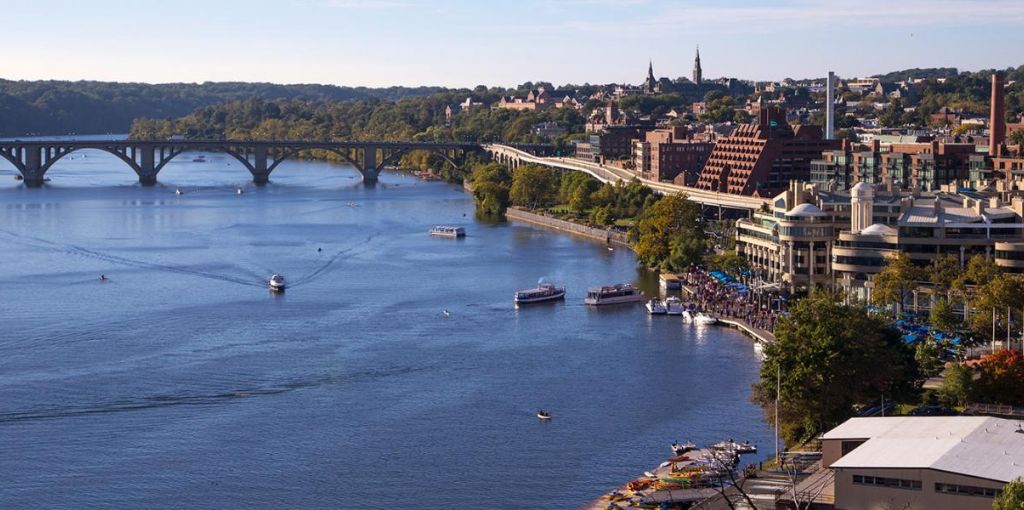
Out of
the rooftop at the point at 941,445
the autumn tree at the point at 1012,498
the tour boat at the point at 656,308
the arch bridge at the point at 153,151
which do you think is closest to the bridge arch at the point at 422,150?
the arch bridge at the point at 153,151

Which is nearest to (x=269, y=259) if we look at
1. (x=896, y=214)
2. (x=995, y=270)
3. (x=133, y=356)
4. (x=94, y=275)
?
(x=94, y=275)

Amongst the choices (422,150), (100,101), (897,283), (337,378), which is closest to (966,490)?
(337,378)

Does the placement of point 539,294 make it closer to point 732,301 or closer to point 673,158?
point 732,301

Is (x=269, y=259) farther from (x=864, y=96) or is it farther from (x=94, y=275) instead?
(x=864, y=96)

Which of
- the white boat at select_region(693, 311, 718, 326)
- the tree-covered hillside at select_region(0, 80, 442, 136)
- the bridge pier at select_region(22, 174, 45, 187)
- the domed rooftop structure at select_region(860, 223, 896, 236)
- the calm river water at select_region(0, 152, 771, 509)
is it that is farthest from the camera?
the tree-covered hillside at select_region(0, 80, 442, 136)

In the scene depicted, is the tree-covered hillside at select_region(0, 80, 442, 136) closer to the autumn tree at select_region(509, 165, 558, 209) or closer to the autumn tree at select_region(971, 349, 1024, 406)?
the autumn tree at select_region(509, 165, 558, 209)

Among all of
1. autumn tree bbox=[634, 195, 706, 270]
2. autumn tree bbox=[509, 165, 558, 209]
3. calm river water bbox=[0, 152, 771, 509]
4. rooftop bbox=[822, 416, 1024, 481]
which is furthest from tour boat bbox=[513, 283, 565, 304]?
autumn tree bbox=[509, 165, 558, 209]

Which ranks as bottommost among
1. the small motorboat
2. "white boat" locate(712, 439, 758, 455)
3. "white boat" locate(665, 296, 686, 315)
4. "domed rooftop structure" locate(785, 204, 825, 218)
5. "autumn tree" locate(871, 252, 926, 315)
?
"white boat" locate(712, 439, 758, 455)
